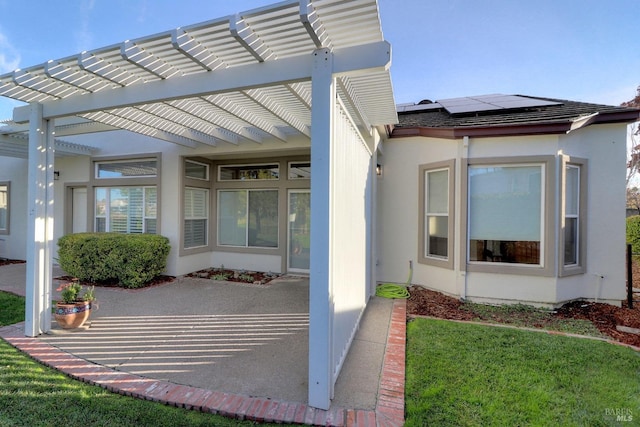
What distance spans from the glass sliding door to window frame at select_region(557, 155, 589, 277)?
545 centimetres

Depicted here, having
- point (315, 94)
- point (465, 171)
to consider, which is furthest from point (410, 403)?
point (465, 171)

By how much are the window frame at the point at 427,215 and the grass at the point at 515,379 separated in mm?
2107

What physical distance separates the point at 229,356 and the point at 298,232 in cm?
459

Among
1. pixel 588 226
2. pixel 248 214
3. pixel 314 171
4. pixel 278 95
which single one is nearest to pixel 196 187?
pixel 248 214

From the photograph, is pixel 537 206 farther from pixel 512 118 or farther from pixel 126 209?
pixel 126 209

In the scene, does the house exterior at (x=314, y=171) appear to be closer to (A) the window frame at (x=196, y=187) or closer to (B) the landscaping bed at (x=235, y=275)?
(A) the window frame at (x=196, y=187)

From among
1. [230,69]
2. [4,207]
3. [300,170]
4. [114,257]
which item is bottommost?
[114,257]

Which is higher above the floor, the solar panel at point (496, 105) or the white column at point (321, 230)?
the solar panel at point (496, 105)

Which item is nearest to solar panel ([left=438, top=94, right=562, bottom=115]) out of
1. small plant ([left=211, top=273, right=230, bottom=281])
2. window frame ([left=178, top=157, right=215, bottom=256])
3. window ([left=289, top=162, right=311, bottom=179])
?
window ([left=289, top=162, right=311, bottom=179])

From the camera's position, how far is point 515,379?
124 inches

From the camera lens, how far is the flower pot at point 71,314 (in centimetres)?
426

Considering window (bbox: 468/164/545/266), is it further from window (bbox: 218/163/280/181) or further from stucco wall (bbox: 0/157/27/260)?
stucco wall (bbox: 0/157/27/260)

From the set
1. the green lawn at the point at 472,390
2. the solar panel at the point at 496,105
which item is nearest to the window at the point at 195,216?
the green lawn at the point at 472,390

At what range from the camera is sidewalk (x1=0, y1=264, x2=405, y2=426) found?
2.72 m
